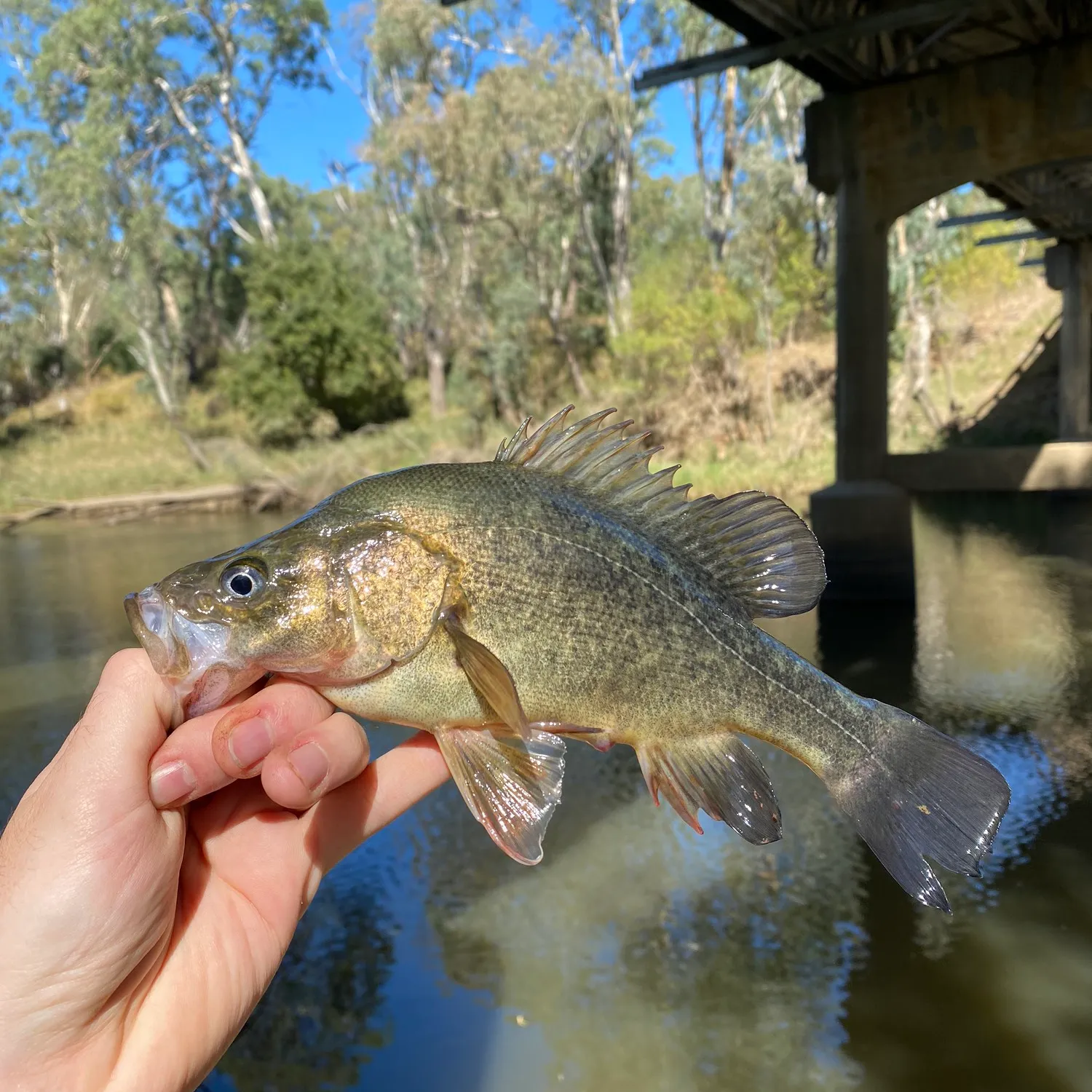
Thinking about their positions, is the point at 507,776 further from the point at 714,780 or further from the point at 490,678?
the point at 714,780

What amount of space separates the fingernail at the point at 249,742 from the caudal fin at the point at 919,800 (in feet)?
3.52

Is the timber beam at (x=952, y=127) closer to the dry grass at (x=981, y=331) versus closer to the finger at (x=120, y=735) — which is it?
the finger at (x=120, y=735)

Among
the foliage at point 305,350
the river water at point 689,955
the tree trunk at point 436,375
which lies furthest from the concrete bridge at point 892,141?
the tree trunk at point 436,375

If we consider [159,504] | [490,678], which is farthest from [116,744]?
[159,504]

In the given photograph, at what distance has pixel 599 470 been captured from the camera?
188 centimetres

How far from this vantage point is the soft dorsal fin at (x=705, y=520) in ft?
6.12

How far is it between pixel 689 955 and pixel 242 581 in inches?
141

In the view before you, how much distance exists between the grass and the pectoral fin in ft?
57.4

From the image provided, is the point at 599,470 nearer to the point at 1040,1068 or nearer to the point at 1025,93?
the point at 1040,1068

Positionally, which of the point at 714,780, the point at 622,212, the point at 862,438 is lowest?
the point at 862,438

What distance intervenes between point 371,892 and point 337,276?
29476 millimetres

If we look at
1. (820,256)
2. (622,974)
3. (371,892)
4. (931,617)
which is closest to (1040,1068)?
(622,974)

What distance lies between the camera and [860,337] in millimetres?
10227

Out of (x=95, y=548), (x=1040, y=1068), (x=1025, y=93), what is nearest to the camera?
(x=1040, y=1068)
